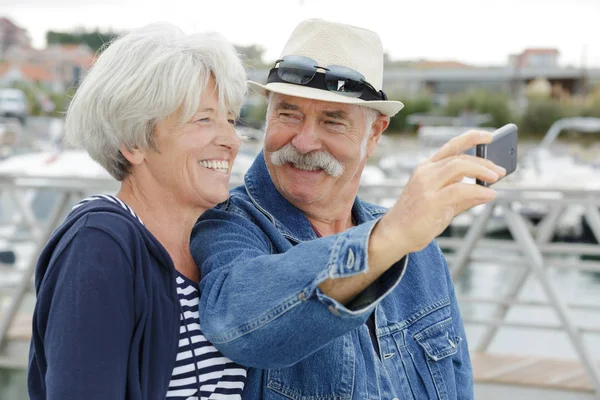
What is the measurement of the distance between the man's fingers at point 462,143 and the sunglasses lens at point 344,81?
0.57m

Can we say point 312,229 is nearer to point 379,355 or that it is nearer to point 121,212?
point 379,355

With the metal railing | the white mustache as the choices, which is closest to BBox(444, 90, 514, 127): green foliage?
the metal railing

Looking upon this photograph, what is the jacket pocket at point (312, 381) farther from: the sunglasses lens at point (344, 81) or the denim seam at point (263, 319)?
the sunglasses lens at point (344, 81)

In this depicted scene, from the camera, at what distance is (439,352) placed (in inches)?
67.5

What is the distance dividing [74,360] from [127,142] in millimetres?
459

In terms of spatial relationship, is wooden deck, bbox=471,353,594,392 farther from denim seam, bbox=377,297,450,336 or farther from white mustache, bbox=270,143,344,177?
white mustache, bbox=270,143,344,177

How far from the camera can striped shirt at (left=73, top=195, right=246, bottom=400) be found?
140 cm

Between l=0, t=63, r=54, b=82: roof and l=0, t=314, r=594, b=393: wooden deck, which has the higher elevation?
l=0, t=314, r=594, b=393: wooden deck

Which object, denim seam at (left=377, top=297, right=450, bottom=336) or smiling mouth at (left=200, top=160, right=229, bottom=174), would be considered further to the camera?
denim seam at (left=377, top=297, right=450, bottom=336)

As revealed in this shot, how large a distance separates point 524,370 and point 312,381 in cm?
253

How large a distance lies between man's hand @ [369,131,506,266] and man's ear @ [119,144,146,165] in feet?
1.86

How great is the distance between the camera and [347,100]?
1.73m

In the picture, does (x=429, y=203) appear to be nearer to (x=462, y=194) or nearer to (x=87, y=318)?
(x=462, y=194)

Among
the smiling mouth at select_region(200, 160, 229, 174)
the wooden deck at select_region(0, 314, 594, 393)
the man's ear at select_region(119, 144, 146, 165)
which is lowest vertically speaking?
the wooden deck at select_region(0, 314, 594, 393)
